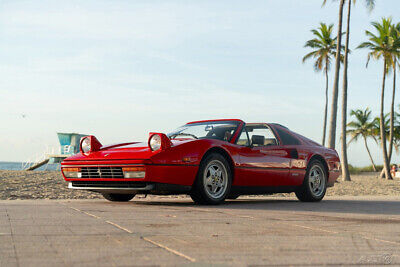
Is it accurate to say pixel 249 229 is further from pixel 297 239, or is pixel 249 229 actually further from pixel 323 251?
pixel 323 251

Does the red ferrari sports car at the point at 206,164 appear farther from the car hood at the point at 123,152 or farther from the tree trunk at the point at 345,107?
the tree trunk at the point at 345,107

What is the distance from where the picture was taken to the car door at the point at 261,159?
25.2 ft

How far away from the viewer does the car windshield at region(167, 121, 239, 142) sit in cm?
776

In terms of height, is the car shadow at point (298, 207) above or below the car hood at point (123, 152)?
below

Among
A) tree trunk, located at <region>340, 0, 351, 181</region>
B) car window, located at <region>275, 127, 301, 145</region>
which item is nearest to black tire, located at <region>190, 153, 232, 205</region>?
car window, located at <region>275, 127, 301, 145</region>

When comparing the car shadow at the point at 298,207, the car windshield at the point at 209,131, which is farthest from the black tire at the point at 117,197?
the car windshield at the point at 209,131

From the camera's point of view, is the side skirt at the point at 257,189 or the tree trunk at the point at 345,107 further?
the tree trunk at the point at 345,107

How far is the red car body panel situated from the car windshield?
0.40ft

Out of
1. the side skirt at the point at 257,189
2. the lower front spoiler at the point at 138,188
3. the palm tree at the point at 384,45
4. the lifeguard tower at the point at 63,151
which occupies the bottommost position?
the lifeguard tower at the point at 63,151

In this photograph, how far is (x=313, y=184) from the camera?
359 inches

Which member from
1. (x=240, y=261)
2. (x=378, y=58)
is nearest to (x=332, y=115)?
(x=378, y=58)

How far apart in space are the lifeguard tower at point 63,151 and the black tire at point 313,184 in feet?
116

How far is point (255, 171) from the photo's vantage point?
7.85 metres

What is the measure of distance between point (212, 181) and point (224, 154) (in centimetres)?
45
